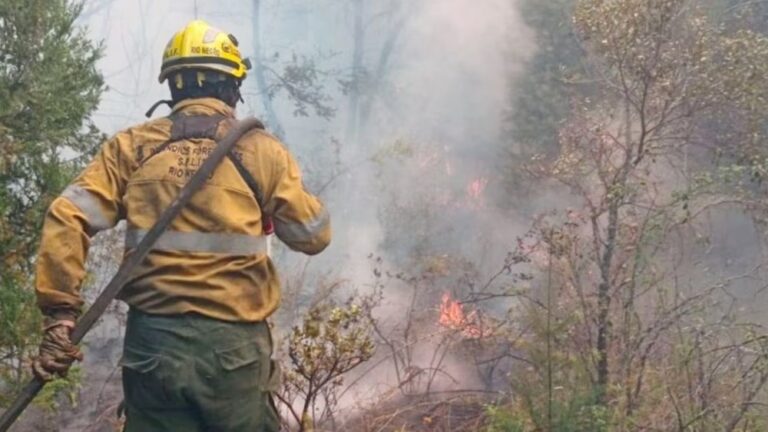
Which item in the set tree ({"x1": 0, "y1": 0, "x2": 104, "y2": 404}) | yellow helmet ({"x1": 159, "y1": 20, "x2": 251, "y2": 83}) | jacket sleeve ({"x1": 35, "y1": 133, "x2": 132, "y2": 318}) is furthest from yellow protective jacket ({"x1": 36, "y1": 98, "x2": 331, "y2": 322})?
tree ({"x1": 0, "y1": 0, "x2": 104, "y2": 404})

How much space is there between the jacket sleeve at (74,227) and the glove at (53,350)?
0.04 meters

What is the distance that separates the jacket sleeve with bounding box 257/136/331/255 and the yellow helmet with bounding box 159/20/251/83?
326 millimetres

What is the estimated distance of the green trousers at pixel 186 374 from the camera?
315cm

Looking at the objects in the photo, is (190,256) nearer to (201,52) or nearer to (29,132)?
(201,52)

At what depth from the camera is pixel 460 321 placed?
8.60 m

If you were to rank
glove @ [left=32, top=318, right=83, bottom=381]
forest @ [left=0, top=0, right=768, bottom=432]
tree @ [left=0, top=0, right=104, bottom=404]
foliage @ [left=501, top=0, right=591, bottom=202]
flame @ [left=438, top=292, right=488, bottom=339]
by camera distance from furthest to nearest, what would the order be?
foliage @ [left=501, top=0, right=591, bottom=202] → flame @ [left=438, top=292, right=488, bottom=339] → forest @ [left=0, top=0, right=768, bottom=432] → tree @ [left=0, top=0, right=104, bottom=404] → glove @ [left=32, top=318, right=83, bottom=381]

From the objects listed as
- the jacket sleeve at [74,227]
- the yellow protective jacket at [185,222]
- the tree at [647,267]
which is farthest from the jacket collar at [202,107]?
the tree at [647,267]

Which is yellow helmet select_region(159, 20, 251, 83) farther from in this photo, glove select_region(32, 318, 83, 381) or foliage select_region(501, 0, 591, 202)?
foliage select_region(501, 0, 591, 202)

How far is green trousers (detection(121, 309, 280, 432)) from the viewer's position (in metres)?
3.15

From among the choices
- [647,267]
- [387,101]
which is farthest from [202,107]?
[387,101]

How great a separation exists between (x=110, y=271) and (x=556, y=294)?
13.6 ft

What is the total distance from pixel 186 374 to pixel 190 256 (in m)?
0.39

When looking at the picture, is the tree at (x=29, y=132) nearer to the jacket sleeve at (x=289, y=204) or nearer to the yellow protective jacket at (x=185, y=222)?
the yellow protective jacket at (x=185, y=222)

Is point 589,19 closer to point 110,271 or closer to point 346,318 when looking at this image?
point 346,318
